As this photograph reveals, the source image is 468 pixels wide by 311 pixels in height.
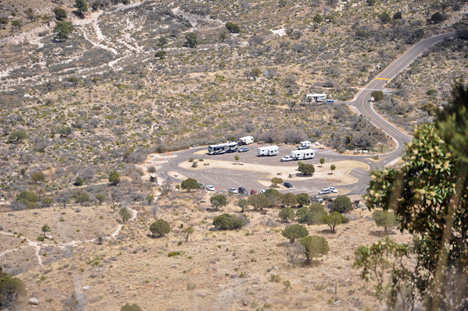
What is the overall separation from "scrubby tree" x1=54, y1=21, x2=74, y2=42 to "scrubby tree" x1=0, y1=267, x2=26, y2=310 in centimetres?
13641

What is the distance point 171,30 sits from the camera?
170m

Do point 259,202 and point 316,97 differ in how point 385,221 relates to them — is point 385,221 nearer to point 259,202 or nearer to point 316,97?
point 259,202

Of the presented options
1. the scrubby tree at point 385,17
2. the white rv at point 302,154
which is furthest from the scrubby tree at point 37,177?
the scrubby tree at point 385,17

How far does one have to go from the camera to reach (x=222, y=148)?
9212 centimetres

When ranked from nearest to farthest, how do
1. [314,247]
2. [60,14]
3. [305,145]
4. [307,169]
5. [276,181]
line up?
[314,247], [276,181], [307,169], [305,145], [60,14]

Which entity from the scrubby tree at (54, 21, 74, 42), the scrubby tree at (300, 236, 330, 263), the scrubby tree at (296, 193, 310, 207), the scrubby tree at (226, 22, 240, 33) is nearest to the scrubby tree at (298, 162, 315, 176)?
the scrubby tree at (296, 193, 310, 207)

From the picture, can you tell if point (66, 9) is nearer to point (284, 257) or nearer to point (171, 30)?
point (171, 30)

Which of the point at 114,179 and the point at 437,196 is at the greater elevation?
the point at 437,196

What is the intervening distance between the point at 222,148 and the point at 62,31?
92530 mm

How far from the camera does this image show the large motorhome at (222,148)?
91344 millimetres

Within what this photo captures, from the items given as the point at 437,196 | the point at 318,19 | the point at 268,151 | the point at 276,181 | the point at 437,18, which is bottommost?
the point at 276,181

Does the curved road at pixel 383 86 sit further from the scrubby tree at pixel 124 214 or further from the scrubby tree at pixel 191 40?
the scrubby tree at pixel 191 40

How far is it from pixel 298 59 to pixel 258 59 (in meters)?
13.1

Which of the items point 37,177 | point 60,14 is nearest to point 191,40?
point 60,14
